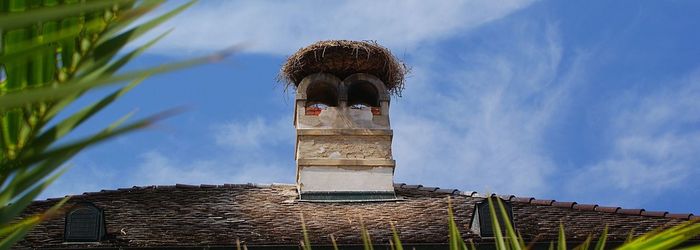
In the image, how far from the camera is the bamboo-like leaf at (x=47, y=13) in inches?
33.6

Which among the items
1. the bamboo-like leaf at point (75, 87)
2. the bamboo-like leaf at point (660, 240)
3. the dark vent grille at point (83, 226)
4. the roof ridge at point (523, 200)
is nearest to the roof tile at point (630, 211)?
the roof ridge at point (523, 200)

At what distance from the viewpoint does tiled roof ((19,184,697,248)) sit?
27.9ft

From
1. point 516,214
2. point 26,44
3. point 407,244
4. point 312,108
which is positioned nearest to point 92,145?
point 26,44

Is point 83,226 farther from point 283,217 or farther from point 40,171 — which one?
point 40,171

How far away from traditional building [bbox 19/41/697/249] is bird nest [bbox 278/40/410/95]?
1cm

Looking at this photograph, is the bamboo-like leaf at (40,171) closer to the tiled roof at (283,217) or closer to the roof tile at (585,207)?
the tiled roof at (283,217)

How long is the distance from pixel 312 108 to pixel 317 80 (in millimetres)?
544

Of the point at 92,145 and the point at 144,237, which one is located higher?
the point at 144,237

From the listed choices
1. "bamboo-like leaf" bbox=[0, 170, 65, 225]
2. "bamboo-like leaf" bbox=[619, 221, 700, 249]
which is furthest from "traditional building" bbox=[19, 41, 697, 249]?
"bamboo-like leaf" bbox=[0, 170, 65, 225]

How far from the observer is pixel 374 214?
10.0 meters

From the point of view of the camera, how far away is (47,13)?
875mm

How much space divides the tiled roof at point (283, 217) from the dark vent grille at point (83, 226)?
0.30 ft

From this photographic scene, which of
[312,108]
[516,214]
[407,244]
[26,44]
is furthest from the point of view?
[312,108]

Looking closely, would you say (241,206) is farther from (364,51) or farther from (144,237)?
(364,51)
